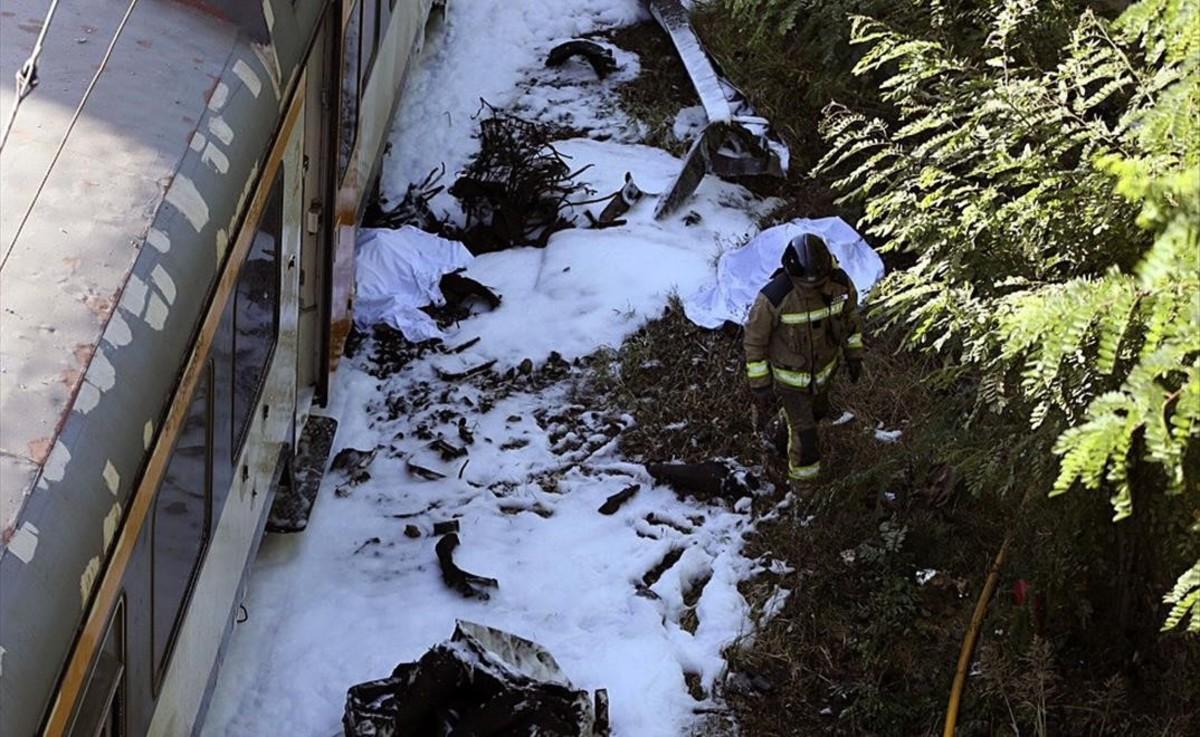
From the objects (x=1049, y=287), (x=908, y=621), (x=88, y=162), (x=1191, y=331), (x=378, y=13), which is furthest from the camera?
(x=378, y=13)

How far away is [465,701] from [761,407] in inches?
116

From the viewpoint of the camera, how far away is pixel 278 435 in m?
6.74

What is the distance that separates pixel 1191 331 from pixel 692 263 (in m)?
6.95

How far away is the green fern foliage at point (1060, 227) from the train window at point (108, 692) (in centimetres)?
229

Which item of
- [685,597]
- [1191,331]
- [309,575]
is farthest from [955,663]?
[1191,331]

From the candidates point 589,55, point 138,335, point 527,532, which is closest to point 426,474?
point 527,532

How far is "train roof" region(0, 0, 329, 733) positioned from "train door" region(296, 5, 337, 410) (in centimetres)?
163

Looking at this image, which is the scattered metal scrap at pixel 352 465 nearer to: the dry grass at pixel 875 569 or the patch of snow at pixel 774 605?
the dry grass at pixel 875 569

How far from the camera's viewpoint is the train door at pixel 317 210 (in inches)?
262

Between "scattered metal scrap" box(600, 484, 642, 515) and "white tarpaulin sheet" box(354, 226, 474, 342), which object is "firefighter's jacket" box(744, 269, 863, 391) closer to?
"scattered metal scrap" box(600, 484, 642, 515)

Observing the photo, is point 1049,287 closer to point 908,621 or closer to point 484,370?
point 908,621

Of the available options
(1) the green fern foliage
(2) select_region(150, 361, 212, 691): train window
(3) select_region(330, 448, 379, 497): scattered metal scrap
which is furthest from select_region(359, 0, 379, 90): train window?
(2) select_region(150, 361, 212, 691): train window

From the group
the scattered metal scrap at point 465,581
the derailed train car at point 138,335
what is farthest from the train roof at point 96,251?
the scattered metal scrap at point 465,581

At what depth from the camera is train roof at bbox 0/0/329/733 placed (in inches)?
125
